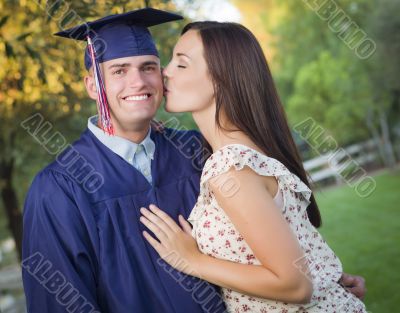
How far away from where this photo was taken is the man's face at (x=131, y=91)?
7.79 feet

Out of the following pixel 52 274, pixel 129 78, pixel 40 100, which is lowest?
pixel 52 274

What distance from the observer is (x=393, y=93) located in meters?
13.2

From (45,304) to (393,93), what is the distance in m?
12.7

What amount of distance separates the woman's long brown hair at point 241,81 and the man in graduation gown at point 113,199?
1.27 feet

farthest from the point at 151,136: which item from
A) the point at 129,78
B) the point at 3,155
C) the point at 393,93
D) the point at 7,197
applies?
the point at 393,93

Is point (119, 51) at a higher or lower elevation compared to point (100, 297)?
higher

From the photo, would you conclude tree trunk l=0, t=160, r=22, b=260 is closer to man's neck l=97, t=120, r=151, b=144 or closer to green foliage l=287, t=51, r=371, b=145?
man's neck l=97, t=120, r=151, b=144

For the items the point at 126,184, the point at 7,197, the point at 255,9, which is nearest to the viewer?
the point at 126,184

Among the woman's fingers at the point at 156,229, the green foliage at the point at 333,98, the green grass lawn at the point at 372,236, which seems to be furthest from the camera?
the green foliage at the point at 333,98

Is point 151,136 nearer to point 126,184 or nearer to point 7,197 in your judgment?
point 126,184

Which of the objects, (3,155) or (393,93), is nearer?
(3,155)

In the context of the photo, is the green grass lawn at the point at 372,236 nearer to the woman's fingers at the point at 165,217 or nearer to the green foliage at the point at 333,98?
the woman's fingers at the point at 165,217

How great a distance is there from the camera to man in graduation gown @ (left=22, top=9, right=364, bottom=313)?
204cm

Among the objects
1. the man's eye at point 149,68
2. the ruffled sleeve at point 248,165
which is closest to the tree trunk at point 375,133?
the man's eye at point 149,68
